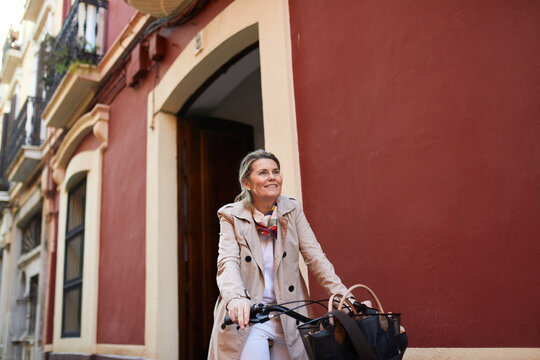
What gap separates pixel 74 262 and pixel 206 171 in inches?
165

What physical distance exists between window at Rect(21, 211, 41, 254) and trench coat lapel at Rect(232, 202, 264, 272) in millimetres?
11688

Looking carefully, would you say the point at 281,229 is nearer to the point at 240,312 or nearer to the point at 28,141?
the point at 240,312

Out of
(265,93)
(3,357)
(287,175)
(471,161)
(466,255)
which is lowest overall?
(3,357)

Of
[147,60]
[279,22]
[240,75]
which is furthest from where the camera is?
[147,60]

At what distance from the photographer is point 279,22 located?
160 inches

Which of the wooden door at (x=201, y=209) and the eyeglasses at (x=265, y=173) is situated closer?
the eyeglasses at (x=265, y=173)

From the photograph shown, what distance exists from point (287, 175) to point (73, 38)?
6.09 meters

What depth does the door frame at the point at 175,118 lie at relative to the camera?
12.9 ft

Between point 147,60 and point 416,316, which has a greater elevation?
point 147,60

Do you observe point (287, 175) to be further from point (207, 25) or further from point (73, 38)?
point (73, 38)

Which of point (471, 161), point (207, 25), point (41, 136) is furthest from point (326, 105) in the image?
point (41, 136)

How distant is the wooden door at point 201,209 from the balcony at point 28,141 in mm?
6873

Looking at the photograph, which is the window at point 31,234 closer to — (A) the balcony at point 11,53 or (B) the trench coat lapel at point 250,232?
(A) the balcony at point 11,53

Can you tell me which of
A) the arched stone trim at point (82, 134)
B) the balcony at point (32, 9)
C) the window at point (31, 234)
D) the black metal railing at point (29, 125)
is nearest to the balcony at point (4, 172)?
the window at point (31, 234)
